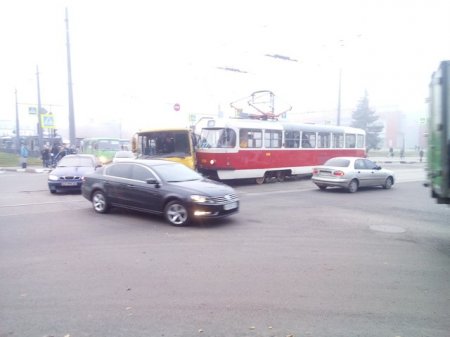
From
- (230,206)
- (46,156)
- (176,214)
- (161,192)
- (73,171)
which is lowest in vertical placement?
(176,214)

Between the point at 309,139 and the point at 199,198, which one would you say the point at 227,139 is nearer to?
the point at 309,139

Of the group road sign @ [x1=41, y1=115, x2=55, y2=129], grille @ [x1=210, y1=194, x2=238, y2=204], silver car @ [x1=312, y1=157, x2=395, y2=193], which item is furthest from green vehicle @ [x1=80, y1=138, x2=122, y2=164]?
grille @ [x1=210, y1=194, x2=238, y2=204]

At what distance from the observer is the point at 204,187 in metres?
8.45

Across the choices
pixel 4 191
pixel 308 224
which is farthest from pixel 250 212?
pixel 4 191

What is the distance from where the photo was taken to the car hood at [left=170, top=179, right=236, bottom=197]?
8102 mm

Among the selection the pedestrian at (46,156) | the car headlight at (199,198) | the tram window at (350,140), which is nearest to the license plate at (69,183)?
the car headlight at (199,198)

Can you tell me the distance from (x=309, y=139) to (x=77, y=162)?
40.0ft

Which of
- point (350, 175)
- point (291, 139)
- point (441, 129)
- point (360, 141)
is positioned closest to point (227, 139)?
point (291, 139)

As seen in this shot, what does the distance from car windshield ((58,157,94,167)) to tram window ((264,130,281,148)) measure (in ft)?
26.7

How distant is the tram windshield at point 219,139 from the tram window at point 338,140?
8566mm

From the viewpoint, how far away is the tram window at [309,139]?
1944 centimetres

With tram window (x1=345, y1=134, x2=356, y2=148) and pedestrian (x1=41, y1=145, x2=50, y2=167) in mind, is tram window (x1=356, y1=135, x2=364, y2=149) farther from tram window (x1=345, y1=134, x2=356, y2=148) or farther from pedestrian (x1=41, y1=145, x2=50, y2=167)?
pedestrian (x1=41, y1=145, x2=50, y2=167)

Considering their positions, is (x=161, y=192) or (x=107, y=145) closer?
(x=161, y=192)

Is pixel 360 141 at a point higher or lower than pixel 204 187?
higher
